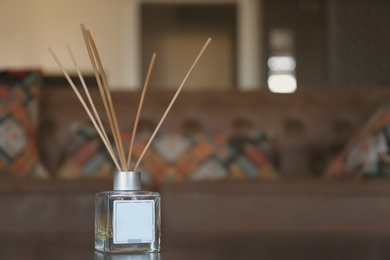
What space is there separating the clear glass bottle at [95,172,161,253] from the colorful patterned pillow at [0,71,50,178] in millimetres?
1417

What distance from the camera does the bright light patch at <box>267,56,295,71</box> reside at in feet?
21.6

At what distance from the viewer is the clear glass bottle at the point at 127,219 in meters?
0.89

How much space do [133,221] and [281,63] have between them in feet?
19.2


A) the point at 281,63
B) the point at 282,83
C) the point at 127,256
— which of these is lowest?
the point at 127,256

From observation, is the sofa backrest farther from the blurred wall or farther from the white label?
the blurred wall

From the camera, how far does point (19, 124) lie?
2.41m

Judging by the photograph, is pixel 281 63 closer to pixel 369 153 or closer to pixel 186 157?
pixel 186 157

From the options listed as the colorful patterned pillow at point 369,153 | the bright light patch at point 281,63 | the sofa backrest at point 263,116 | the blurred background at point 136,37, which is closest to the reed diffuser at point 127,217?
the colorful patterned pillow at point 369,153

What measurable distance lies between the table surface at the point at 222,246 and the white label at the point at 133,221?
0.08 ft

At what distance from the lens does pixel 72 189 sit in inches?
69.3

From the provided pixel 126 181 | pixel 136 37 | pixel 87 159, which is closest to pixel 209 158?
pixel 87 159

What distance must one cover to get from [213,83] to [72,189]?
21.6 ft

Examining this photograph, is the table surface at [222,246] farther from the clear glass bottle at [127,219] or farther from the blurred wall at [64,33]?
the blurred wall at [64,33]

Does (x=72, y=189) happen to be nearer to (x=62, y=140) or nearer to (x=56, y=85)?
(x=62, y=140)
